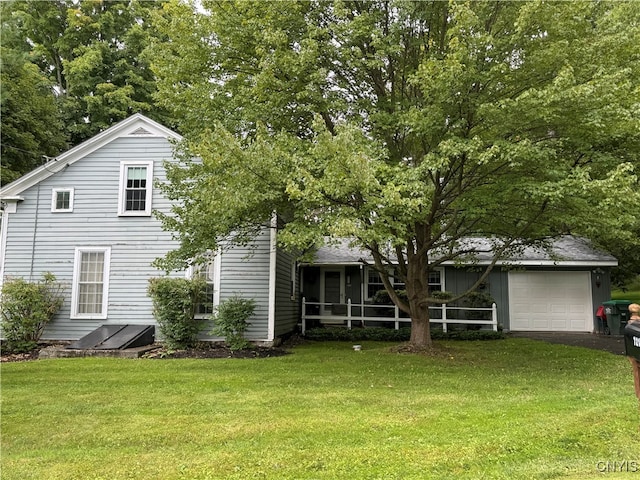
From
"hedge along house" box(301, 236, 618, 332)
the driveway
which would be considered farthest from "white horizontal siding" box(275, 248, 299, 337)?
the driveway

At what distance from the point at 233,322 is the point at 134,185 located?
4694 millimetres

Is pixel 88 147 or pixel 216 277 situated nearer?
pixel 216 277

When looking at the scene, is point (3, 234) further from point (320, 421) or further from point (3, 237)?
point (320, 421)

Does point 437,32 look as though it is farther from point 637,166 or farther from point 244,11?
point 637,166

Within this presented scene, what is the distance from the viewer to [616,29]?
8.09 metres

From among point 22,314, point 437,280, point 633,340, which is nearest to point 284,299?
point 437,280

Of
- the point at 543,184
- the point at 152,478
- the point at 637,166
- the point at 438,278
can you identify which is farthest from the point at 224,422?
the point at 438,278

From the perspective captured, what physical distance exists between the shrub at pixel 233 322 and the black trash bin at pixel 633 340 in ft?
28.8

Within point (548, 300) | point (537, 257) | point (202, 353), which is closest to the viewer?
point (202, 353)

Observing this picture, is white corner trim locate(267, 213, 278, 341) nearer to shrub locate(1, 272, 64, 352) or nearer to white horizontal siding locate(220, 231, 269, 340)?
white horizontal siding locate(220, 231, 269, 340)

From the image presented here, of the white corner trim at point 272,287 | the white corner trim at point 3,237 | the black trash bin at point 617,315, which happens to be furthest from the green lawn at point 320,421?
the black trash bin at point 617,315

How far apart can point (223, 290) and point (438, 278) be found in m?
7.52

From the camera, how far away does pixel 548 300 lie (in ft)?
52.7

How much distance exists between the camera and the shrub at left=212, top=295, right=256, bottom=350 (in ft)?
37.6
